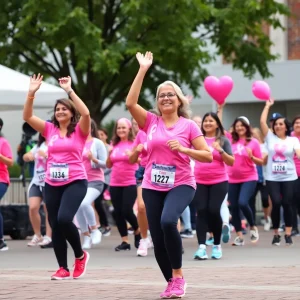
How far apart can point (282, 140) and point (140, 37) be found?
9689mm

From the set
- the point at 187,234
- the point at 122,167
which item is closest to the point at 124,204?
the point at 122,167

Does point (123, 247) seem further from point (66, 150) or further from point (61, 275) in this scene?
point (61, 275)

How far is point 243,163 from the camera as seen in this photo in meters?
16.9

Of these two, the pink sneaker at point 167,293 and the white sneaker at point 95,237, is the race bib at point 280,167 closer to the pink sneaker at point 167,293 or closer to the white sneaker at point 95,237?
the white sneaker at point 95,237

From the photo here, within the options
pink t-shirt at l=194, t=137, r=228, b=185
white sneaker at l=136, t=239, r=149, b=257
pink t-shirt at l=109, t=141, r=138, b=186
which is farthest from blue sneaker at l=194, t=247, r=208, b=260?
pink t-shirt at l=109, t=141, r=138, b=186

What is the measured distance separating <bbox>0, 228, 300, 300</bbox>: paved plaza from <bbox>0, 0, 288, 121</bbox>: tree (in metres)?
9.10

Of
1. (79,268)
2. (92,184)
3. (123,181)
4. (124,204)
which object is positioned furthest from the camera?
(92,184)

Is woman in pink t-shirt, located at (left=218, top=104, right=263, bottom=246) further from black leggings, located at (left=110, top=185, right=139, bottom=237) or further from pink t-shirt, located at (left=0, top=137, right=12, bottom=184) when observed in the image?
pink t-shirt, located at (left=0, top=137, right=12, bottom=184)

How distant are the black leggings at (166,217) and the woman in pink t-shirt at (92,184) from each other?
611 cm

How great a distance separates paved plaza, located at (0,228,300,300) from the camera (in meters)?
9.48

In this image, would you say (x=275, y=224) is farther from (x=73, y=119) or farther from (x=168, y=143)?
(x=168, y=143)

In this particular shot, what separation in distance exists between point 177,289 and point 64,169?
8.14ft

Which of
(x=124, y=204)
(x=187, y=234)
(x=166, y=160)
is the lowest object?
(x=187, y=234)

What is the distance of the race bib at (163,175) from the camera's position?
955cm
